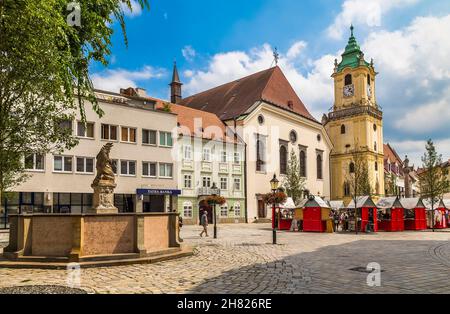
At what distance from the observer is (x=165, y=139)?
39281 millimetres

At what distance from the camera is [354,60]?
232 ft

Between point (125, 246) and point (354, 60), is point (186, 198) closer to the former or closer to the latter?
point (125, 246)

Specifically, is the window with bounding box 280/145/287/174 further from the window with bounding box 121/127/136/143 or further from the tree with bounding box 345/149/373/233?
the window with bounding box 121/127/136/143

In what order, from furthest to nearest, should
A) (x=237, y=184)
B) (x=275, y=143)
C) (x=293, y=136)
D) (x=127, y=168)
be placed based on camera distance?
(x=293, y=136) < (x=275, y=143) < (x=237, y=184) < (x=127, y=168)

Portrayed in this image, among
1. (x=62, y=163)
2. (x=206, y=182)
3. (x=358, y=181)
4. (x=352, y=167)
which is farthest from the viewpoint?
(x=352, y=167)

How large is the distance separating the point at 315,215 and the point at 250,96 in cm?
2773

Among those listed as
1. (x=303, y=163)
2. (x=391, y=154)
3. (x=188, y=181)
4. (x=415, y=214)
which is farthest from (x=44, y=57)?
(x=391, y=154)

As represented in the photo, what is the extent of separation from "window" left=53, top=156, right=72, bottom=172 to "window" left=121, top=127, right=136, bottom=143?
5080mm

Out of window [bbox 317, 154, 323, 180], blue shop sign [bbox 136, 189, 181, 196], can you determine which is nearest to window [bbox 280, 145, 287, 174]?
window [bbox 317, 154, 323, 180]

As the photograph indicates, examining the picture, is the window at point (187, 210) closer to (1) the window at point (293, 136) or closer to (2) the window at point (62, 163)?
(2) the window at point (62, 163)

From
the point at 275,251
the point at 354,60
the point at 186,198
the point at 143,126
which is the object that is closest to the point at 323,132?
the point at 354,60

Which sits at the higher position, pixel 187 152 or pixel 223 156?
pixel 187 152

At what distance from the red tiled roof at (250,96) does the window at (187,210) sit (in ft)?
46.2

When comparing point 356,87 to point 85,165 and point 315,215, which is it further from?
point 85,165
